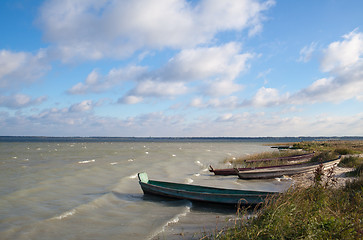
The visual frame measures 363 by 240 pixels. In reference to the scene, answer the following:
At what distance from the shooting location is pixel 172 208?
11.2m

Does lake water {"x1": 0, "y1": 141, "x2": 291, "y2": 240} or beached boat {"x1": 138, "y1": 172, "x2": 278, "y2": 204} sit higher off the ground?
beached boat {"x1": 138, "y1": 172, "x2": 278, "y2": 204}

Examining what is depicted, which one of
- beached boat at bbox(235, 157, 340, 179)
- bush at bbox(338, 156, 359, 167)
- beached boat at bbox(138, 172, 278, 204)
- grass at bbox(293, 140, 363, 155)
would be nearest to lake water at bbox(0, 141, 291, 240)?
beached boat at bbox(138, 172, 278, 204)

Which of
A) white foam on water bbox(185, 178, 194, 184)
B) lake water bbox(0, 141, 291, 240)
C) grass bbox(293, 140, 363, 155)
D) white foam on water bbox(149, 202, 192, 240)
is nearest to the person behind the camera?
white foam on water bbox(149, 202, 192, 240)

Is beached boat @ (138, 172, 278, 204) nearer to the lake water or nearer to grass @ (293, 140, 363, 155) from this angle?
the lake water

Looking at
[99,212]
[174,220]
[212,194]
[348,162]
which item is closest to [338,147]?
[348,162]

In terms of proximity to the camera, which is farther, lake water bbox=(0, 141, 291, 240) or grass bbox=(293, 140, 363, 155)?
grass bbox=(293, 140, 363, 155)

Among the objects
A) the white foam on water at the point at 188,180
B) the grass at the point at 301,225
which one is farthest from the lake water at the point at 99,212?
the grass at the point at 301,225

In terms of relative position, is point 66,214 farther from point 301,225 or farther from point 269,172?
point 269,172

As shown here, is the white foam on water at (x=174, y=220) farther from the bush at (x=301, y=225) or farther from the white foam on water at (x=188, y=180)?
the white foam on water at (x=188, y=180)

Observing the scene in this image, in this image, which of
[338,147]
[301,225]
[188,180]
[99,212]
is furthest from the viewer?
[338,147]

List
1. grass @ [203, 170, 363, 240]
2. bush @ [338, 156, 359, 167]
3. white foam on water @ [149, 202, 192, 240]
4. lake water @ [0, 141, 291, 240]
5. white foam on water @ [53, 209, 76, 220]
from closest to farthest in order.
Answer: grass @ [203, 170, 363, 240], white foam on water @ [149, 202, 192, 240], lake water @ [0, 141, 291, 240], white foam on water @ [53, 209, 76, 220], bush @ [338, 156, 359, 167]

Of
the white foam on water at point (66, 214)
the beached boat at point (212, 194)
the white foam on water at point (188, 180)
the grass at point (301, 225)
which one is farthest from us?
the white foam on water at point (188, 180)

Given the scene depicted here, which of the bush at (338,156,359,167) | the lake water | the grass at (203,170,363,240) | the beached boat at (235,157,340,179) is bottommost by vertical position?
the lake water

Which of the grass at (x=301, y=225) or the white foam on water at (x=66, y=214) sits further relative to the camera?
the white foam on water at (x=66, y=214)
